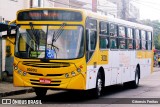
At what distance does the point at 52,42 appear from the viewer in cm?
1475

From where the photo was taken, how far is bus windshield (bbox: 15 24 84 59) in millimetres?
14594

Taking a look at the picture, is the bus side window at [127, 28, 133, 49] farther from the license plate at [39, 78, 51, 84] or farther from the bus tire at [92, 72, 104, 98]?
the license plate at [39, 78, 51, 84]

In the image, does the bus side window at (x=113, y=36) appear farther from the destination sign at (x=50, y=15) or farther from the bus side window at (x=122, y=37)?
the destination sign at (x=50, y=15)

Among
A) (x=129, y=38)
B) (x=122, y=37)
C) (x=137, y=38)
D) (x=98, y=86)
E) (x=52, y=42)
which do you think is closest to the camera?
(x=52, y=42)

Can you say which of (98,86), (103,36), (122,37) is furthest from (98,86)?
(122,37)

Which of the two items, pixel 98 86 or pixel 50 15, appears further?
pixel 98 86

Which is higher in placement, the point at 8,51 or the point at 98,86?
the point at 8,51

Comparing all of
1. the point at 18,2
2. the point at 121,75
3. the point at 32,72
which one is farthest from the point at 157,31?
the point at 32,72

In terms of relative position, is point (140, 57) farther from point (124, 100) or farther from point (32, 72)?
point (32, 72)

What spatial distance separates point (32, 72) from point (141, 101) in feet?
12.4

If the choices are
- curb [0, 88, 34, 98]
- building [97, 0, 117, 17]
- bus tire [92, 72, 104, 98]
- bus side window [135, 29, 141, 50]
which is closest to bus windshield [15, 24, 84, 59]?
bus tire [92, 72, 104, 98]

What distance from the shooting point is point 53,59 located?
47.8ft

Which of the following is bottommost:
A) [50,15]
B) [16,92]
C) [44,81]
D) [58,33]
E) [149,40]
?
[16,92]

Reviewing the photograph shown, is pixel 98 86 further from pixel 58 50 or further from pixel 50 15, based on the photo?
pixel 50 15
